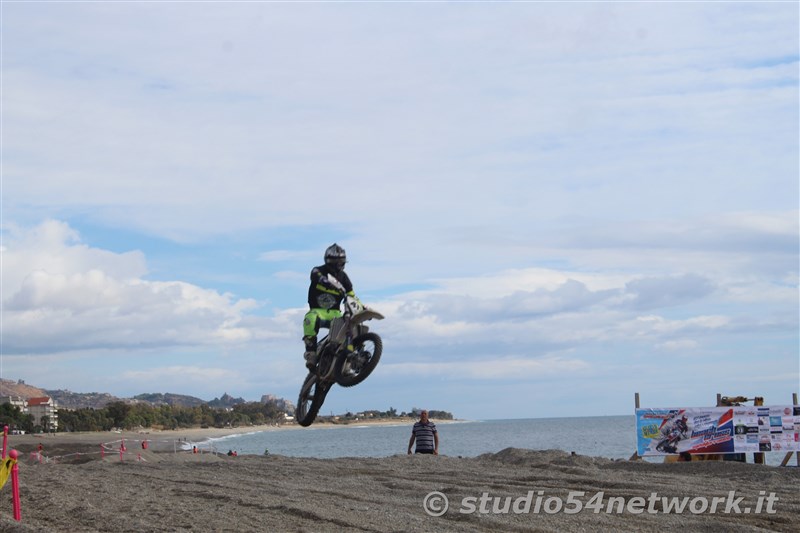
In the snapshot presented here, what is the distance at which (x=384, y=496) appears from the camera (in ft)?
56.7

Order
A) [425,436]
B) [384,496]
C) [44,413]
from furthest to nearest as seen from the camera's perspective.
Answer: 1. [44,413]
2. [425,436]
3. [384,496]

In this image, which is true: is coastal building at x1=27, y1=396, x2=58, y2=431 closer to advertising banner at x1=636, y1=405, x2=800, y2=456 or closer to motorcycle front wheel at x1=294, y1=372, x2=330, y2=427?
advertising banner at x1=636, y1=405, x2=800, y2=456

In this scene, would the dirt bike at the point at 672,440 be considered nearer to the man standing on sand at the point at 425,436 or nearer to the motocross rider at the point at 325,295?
the man standing on sand at the point at 425,436

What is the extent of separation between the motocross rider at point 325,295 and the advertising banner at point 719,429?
53.4 ft

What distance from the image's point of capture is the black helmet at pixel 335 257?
491 inches

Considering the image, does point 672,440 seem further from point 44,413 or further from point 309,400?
point 44,413

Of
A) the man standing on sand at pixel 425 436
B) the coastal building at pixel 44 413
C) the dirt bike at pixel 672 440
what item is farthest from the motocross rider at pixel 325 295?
the coastal building at pixel 44 413

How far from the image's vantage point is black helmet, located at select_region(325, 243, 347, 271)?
12.5 metres

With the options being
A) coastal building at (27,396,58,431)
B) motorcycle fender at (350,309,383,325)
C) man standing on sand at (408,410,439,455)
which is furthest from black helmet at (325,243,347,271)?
coastal building at (27,396,58,431)

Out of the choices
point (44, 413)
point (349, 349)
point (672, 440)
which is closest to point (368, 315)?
point (349, 349)

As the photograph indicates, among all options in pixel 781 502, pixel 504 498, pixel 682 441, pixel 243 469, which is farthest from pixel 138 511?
pixel 682 441

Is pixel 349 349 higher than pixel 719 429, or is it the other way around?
pixel 349 349

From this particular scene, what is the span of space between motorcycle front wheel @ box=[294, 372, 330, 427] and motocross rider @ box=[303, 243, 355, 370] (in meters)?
0.38

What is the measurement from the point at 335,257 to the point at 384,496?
21.5 ft
